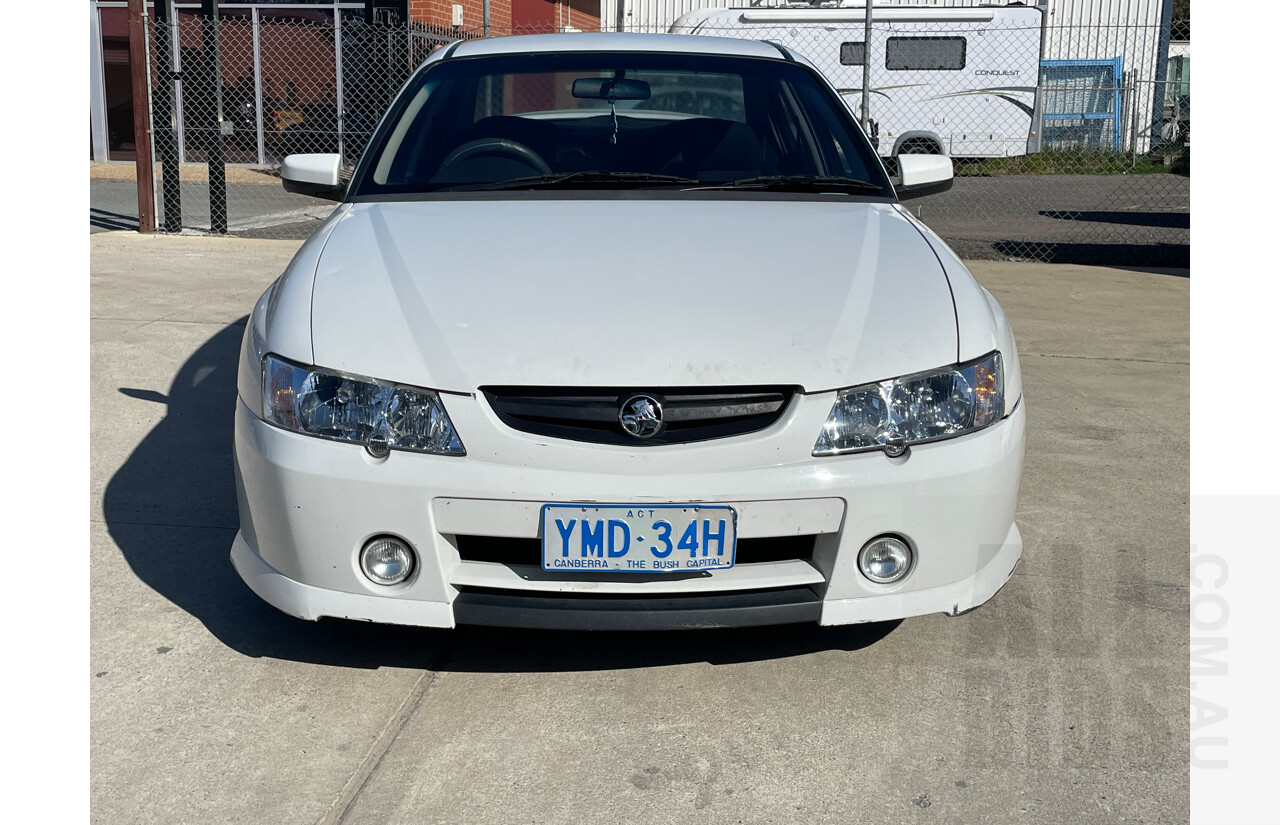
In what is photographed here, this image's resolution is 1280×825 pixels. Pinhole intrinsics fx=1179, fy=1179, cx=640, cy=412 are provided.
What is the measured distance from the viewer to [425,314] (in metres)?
2.59

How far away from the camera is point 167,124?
1018 centimetres

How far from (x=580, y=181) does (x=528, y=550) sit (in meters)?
1.35

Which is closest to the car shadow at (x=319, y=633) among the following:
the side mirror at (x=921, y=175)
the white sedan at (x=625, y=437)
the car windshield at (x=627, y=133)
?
the white sedan at (x=625, y=437)

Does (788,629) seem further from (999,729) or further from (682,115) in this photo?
(682,115)

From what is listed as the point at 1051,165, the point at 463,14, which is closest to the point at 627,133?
the point at 463,14

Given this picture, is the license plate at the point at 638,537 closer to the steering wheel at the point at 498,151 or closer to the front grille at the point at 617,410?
the front grille at the point at 617,410

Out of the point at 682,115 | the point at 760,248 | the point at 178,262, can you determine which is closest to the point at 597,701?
the point at 760,248

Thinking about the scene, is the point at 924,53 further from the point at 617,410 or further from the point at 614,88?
the point at 617,410

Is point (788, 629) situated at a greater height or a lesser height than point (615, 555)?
lesser

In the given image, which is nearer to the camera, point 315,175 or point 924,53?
point 315,175

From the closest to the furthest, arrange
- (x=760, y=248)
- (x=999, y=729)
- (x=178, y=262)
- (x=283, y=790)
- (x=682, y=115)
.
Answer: (x=283, y=790) < (x=999, y=729) < (x=760, y=248) < (x=682, y=115) < (x=178, y=262)
